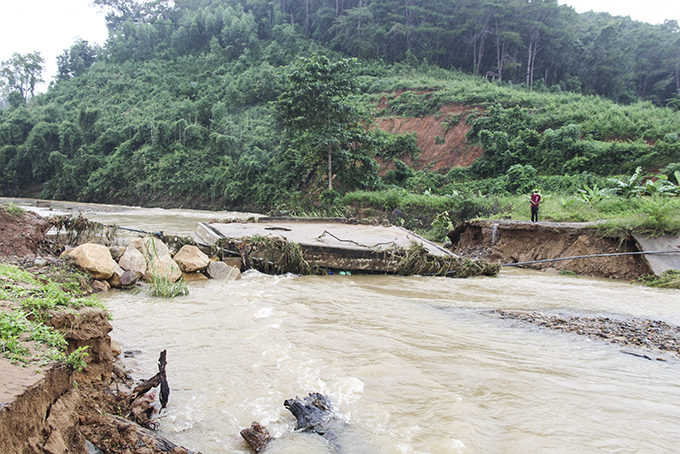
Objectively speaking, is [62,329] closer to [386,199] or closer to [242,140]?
[386,199]

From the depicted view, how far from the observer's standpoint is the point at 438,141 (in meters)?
26.7

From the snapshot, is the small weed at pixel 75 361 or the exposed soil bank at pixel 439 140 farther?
the exposed soil bank at pixel 439 140

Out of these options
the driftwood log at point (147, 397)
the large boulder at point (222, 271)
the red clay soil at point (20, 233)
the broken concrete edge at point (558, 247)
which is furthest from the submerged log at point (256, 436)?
the broken concrete edge at point (558, 247)

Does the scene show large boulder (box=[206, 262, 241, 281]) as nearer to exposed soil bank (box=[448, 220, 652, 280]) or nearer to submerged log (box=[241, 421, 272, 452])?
submerged log (box=[241, 421, 272, 452])

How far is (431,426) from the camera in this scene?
8.62 ft

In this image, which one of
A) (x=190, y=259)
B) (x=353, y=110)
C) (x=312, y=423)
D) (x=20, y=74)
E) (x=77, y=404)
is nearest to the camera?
(x=77, y=404)

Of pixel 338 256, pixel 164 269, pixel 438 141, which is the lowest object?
pixel 164 269

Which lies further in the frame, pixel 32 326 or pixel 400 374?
pixel 400 374

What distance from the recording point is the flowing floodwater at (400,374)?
2523 mm

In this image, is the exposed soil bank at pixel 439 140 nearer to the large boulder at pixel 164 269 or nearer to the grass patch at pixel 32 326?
the large boulder at pixel 164 269

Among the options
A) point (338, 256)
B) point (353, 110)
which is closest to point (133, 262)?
point (338, 256)

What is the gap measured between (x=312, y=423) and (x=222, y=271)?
525 centimetres

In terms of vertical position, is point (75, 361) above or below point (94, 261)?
above

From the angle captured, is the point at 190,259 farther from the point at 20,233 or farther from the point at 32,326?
the point at 32,326
